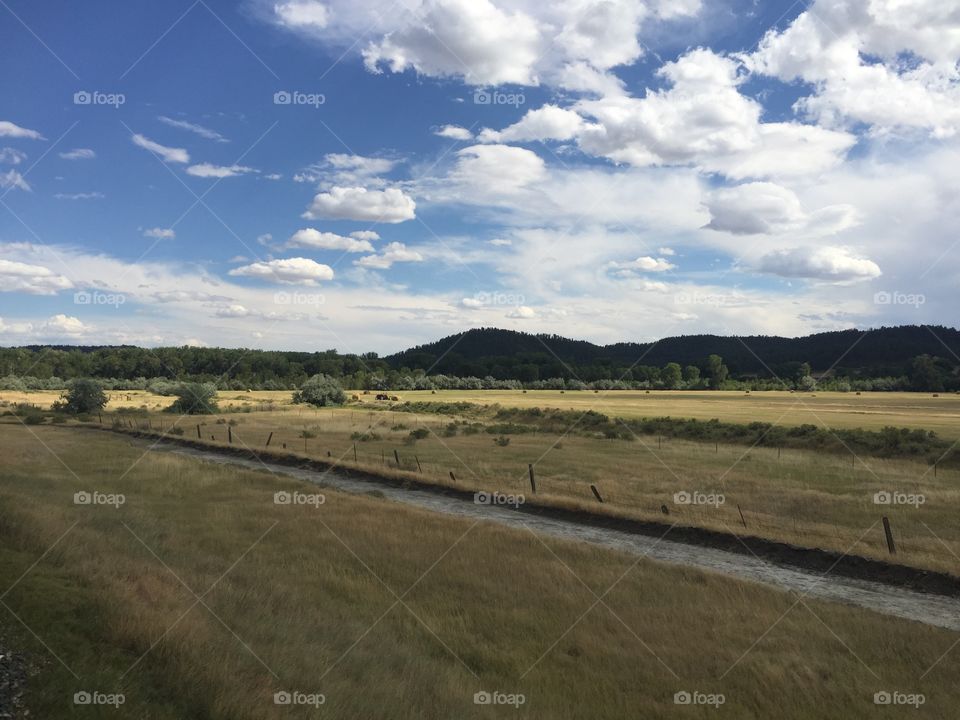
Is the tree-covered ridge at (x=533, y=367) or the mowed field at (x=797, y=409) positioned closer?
the mowed field at (x=797, y=409)

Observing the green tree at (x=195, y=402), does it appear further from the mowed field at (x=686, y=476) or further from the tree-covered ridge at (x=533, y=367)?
the tree-covered ridge at (x=533, y=367)

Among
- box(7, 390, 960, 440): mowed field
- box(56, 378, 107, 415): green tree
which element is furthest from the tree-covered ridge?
box(56, 378, 107, 415): green tree

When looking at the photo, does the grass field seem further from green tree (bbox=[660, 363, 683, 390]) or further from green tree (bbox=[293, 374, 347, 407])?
green tree (bbox=[660, 363, 683, 390])

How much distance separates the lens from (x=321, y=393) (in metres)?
99.2

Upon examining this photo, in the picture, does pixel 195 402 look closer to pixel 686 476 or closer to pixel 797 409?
pixel 686 476

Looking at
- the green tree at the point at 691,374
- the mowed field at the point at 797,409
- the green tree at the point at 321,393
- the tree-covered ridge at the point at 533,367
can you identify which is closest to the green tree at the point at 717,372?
the tree-covered ridge at the point at 533,367

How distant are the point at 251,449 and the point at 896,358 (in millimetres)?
157394

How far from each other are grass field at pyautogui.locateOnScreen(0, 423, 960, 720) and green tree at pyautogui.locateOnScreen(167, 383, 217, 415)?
2686 inches

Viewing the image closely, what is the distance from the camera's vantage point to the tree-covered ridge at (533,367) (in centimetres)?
13312

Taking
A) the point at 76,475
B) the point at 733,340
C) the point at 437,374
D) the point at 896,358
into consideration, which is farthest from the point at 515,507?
the point at 733,340

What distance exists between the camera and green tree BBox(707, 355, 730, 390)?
154675mm

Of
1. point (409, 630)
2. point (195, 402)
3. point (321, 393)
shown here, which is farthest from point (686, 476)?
point (321, 393)

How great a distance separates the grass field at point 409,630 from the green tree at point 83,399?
63.9m

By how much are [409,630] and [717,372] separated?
157 metres
